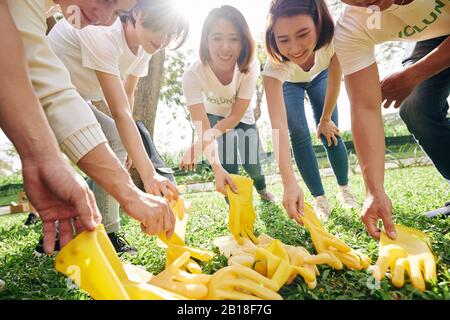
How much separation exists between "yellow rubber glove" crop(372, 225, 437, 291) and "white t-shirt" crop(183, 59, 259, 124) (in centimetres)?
137

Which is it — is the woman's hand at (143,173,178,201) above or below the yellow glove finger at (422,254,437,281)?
above

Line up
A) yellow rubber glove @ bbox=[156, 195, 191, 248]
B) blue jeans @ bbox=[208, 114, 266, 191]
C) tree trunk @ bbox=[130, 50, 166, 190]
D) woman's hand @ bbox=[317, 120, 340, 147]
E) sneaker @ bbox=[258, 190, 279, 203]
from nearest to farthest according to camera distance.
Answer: yellow rubber glove @ bbox=[156, 195, 191, 248], woman's hand @ bbox=[317, 120, 340, 147], blue jeans @ bbox=[208, 114, 266, 191], sneaker @ bbox=[258, 190, 279, 203], tree trunk @ bbox=[130, 50, 166, 190]

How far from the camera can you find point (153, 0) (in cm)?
161

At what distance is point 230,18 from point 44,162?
65.8 inches

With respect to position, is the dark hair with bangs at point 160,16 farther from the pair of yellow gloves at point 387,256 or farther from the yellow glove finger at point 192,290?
the yellow glove finger at point 192,290

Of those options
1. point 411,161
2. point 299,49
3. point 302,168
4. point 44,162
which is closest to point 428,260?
point 44,162

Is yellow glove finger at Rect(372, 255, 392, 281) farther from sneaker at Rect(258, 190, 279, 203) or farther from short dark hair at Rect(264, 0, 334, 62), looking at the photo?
sneaker at Rect(258, 190, 279, 203)

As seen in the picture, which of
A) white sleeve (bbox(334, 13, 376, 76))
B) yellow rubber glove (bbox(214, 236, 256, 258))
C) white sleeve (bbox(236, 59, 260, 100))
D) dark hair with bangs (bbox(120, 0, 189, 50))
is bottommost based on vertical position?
yellow rubber glove (bbox(214, 236, 256, 258))

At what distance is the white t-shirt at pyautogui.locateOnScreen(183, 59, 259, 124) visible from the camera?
7.25 ft

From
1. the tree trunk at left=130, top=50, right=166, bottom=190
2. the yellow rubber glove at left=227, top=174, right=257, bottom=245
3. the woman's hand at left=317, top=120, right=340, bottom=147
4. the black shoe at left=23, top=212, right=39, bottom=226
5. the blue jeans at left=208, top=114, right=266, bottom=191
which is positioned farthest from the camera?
the tree trunk at left=130, top=50, right=166, bottom=190

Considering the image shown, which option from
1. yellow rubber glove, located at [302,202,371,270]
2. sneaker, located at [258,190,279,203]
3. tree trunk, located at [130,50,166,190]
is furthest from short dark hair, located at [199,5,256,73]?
A: tree trunk, located at [130,50,166,190]

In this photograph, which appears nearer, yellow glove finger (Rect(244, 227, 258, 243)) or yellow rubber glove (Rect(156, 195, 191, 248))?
yellow rubber glove (Rect(156, 195, 191, 248))

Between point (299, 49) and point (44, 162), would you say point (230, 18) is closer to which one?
point (299, 49)

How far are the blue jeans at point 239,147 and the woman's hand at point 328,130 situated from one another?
22.7 inches
